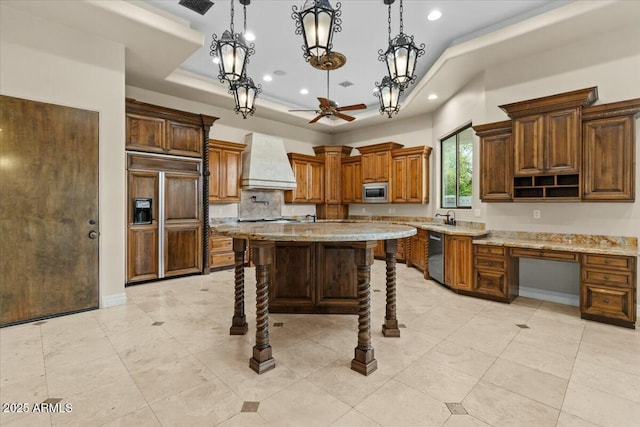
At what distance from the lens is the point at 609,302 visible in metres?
3.17

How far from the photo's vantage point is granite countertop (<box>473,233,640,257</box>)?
3.20 metres

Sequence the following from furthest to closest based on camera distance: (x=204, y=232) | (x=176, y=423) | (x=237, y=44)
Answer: (x=204, y=232)
(x=237, y=44)
(x=176, y=423)

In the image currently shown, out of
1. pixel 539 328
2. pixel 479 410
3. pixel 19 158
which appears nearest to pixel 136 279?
pixel 19 158

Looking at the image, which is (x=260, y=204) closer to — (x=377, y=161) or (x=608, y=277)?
→ (x=377, y=161)

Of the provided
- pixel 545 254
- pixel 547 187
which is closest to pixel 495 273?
pixel 545 254

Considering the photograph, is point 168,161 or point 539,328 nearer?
point 539,328

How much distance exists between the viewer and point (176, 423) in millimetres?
1742

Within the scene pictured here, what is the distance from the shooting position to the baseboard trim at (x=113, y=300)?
3.69m

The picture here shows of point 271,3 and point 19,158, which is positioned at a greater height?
point 271,3

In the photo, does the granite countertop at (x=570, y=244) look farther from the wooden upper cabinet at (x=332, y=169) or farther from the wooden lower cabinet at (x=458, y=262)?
the wooden upper cabinet at (x=332, y=169)

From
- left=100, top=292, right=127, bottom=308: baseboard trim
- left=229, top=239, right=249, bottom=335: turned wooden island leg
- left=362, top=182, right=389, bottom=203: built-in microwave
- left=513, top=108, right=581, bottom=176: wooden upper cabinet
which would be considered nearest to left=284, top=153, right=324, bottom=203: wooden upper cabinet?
left=362, top=182, right=389, bottom=203: built-in microwave

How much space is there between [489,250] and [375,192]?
3.44 metres

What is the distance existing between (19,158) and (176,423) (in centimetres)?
323

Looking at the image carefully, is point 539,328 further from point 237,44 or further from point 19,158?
point 19,158
